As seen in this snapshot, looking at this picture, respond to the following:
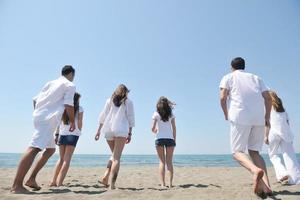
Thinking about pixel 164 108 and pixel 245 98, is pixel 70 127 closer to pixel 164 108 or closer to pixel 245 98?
pixel 164 108

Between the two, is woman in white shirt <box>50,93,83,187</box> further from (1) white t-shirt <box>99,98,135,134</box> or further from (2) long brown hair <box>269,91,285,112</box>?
(2) long brown hair <box>269,91,285,112</box>

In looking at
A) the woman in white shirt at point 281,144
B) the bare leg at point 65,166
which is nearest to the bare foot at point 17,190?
the bare leg at point 65,166

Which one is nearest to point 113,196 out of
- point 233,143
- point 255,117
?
point 233,143

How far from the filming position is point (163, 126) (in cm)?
705

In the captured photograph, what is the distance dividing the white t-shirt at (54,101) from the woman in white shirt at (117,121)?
3.67ft

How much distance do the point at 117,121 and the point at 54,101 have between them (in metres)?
1.32

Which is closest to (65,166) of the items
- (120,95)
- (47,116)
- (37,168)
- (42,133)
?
(37,168)

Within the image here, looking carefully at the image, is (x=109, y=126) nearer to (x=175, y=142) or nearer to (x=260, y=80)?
(x=175, y=142)

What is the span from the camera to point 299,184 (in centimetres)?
632

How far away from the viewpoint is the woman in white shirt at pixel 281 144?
6.57 meters

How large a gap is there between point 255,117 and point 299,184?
263 centimetres

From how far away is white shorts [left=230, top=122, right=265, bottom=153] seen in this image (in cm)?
467

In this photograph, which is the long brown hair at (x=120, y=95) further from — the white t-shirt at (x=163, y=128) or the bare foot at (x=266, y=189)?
the bare foot at (x=266, y=189)

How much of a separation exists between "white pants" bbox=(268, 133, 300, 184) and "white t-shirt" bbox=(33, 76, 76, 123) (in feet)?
14.8
